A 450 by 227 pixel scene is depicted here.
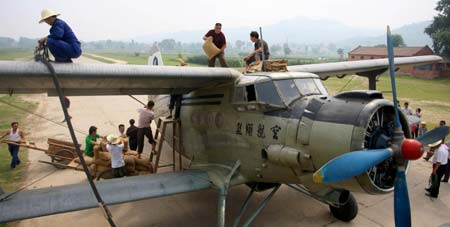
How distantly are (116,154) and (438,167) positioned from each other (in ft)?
26.9

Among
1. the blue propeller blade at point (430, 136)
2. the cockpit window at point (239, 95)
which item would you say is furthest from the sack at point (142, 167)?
the blue propeller blade at point (430, 136)

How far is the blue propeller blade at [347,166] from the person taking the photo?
13.6ft

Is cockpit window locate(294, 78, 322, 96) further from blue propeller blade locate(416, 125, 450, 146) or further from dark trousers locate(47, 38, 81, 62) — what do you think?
dark trousers locate(47, 38, 81, 62)

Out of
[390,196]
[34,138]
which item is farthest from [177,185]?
[34,138]

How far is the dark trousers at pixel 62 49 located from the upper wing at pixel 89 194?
2286 millimetres

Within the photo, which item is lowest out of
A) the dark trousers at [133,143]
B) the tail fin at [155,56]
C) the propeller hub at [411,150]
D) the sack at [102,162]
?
the dark trousers at [133,143]

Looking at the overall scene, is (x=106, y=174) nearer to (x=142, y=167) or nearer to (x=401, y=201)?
(x=142, y=167)

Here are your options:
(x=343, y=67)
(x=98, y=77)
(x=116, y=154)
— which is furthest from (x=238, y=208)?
(x=343, y=67)

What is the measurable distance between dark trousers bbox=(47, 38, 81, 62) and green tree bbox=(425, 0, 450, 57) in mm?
57006

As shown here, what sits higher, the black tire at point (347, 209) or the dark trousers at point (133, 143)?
the dark trousers at point (133, 143)

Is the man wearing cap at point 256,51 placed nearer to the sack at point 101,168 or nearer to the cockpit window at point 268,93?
the cockpit window at point 268,93

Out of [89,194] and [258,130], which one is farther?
[258,130]

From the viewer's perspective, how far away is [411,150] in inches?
169

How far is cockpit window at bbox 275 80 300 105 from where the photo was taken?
5805 mm
